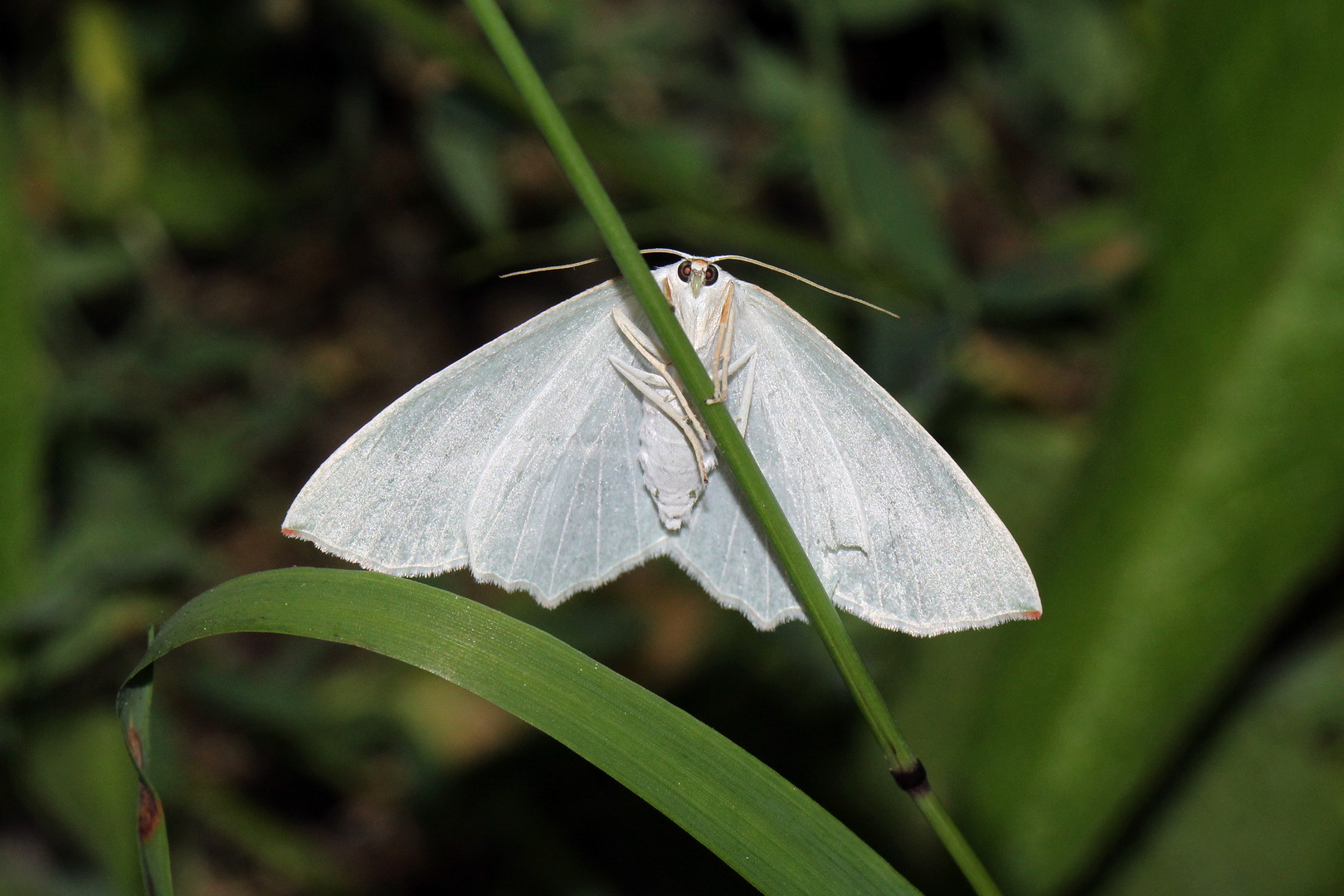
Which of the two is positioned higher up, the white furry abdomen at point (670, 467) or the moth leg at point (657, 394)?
the moth leg at point (657, 394)

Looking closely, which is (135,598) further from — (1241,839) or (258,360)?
(1241,839)

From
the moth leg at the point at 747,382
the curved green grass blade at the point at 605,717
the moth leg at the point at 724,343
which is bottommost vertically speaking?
the curved green grass blade at the point at 605,717

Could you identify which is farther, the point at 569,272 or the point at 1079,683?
the point at 569,272

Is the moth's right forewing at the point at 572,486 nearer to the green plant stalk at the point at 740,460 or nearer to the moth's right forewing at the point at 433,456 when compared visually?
the moth's right forewing at the point at 433,456

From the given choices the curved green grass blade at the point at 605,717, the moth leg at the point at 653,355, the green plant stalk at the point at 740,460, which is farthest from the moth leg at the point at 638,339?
the curved green grass blade at the point at 605,717

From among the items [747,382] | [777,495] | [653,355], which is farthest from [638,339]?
[777,495]

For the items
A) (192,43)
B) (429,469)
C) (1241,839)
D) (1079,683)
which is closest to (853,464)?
(429,469)

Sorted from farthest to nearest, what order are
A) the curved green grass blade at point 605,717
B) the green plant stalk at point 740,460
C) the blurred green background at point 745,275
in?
the blurred green background at point 745,275 → the curved green grass blade at point 605,717 → the green plant stalk at point 740,460
